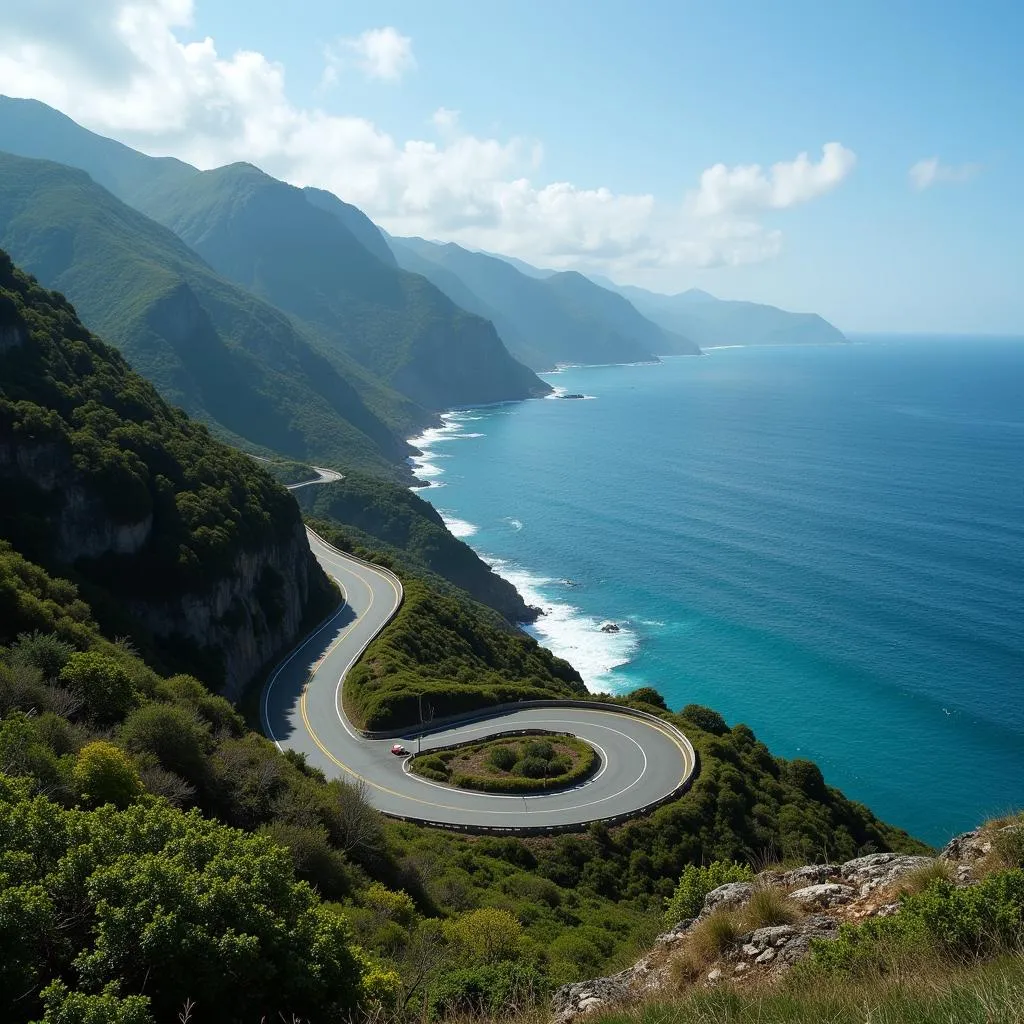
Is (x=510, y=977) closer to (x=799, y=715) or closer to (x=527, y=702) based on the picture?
(x=527, y=702)

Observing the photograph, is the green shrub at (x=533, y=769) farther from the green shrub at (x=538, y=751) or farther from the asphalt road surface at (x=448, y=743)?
the asphalt road surface at (x=448, y=743)

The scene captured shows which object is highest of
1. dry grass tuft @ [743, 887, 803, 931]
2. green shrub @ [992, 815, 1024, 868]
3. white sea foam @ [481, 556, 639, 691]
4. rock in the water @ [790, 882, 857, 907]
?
green shrub @ [992, 815, 1024, 868]

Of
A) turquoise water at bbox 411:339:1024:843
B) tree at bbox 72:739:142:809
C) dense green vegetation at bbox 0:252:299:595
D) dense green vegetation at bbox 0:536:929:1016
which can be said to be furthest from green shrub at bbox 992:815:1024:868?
dense green vegetation at bbox 0:252:299:595

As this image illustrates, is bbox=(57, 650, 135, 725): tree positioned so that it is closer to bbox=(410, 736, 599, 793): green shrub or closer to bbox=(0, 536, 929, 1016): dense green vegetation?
bbox=(0, 536, 929, 1016): dense green vegetation

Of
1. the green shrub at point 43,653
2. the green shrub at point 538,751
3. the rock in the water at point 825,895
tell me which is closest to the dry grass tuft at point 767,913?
the rock in the water at point 825,895

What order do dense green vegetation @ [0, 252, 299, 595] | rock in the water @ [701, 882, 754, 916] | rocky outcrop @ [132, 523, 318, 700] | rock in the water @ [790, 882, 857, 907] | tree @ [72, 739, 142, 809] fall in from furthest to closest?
rocky outcrop @ [132, 523, 318, 700] → dense green vegetation @ [0, 252, 299, 595] → tree @ [72, 739, 142, 809] → rock in the water @ [701, 882, 754, 916] → rock in the water @ [790, 882, 857, 907]

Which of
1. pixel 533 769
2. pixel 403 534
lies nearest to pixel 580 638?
pixel 403 534

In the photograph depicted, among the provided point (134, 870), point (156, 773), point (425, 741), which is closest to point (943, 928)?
point (134, 870)
